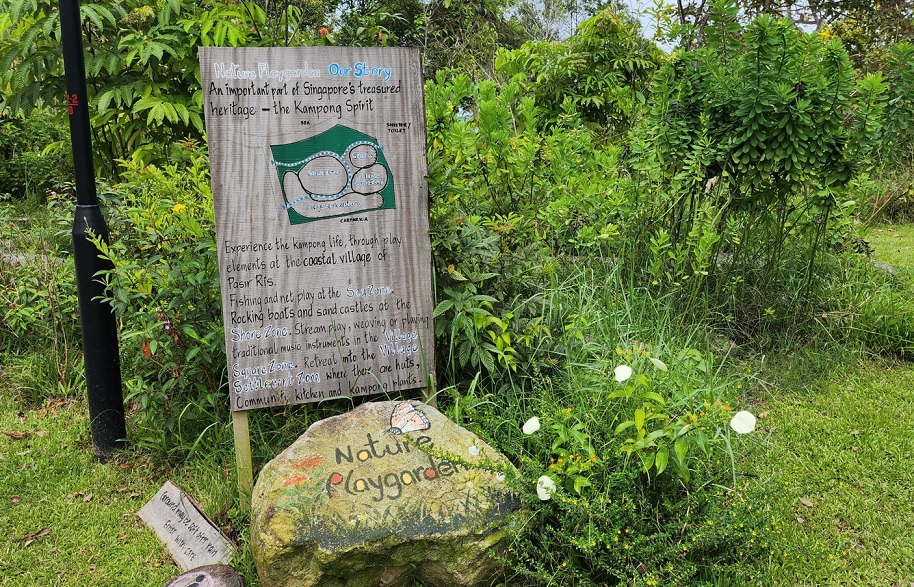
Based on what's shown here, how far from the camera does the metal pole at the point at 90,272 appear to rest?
10.5 feet

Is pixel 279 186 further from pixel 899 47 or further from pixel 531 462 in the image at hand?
pixel 899 47

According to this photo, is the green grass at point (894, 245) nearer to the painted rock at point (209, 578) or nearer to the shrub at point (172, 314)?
the shrub at point (172, 314)

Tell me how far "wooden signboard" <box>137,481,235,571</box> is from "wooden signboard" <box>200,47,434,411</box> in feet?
1.59

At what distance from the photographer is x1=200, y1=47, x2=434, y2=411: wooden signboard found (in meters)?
2.96

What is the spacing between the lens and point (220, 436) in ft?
11.4

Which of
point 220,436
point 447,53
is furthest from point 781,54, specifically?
point 447,53

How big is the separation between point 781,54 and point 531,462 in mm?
2955

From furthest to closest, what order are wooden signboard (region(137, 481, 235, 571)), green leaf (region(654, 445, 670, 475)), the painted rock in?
wooden signboard (region(137, 481, 235, 571))
the painted rock
green leaf (region(654, 445, 670, 475))

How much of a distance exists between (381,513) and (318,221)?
1.29 metres

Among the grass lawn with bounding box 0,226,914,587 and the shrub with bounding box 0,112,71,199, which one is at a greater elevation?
the shrub with bounding box 0,112,71,199

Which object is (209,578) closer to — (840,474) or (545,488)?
(545,488)

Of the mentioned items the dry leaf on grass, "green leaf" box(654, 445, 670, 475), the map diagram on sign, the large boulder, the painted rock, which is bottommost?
the dry leaf on grass

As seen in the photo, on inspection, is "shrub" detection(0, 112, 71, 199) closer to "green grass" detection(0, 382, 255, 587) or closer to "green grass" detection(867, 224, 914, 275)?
"green grass" detection(0, 382, 255, 587)

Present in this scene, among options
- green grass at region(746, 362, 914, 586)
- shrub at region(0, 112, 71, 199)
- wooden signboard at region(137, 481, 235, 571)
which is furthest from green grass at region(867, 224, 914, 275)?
shrub at region(0, 112, 71, 199)
